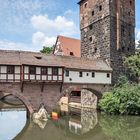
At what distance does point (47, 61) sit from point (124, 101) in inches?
341

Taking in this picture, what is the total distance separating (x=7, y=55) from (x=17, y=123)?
254 inches

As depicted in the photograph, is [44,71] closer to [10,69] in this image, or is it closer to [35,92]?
[35,92]

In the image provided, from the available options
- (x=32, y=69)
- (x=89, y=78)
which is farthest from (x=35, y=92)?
(x=89, y=78)

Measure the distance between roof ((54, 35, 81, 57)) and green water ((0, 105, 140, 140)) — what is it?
17.6 m

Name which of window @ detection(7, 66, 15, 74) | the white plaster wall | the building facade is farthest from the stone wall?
window @ detection(7, 66, 15, 74)

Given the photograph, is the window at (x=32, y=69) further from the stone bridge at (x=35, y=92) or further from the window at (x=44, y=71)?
the stone bridge at (x=35, y=92)

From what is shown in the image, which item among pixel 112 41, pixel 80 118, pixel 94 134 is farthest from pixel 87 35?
pixel 94 134

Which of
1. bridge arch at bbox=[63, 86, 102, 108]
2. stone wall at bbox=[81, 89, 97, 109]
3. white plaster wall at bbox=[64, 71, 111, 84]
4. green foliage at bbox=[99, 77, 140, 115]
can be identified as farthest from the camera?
stone wall at bbox=[81, 89, 97, 109]

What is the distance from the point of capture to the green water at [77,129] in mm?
18312

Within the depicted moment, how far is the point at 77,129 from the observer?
2128 centimetres

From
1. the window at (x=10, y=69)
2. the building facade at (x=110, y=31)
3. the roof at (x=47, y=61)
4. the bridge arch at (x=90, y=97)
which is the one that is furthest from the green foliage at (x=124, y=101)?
the window at (x=10, y=69)

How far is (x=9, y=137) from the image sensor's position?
18438 millimetres

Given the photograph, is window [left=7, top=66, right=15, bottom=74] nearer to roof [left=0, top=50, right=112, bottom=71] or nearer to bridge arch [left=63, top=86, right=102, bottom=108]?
roof [left=0, top=50, right=112, bottom=71]

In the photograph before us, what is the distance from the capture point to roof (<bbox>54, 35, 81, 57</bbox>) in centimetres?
4247
